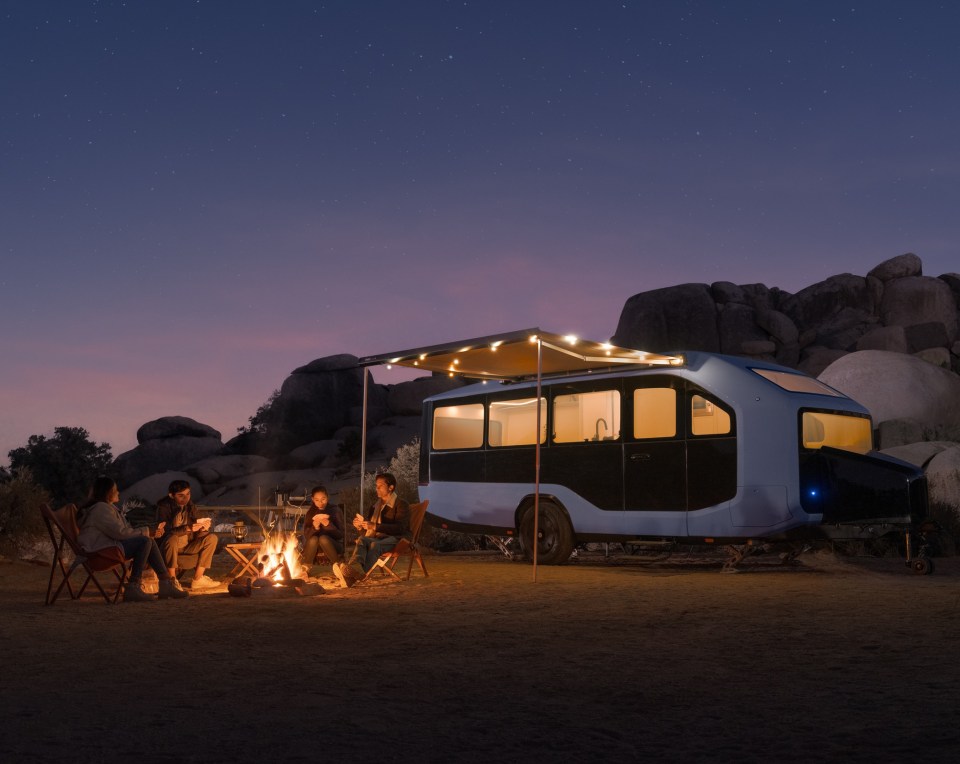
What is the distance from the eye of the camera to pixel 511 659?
6.50 meters

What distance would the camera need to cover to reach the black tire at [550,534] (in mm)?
13672

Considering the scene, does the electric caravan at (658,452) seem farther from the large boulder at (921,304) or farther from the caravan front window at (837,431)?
the large boulder at (921,304)

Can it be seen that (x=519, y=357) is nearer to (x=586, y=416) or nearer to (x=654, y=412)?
(x=586, y=416)

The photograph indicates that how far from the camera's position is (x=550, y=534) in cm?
1396

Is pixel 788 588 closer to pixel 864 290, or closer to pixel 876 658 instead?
pixel 876 658

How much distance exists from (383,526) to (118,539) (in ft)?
9.81

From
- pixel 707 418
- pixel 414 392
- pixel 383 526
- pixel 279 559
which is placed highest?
→ pixel 414 392

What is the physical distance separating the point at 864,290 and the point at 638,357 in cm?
3641

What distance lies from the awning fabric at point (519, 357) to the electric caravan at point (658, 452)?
3cm

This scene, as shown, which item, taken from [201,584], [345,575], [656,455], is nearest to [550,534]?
[656,455]

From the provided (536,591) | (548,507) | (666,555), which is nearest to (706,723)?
(536,591)

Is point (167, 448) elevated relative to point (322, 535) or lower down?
elevated

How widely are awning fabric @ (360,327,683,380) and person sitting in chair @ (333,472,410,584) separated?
171 centimetres

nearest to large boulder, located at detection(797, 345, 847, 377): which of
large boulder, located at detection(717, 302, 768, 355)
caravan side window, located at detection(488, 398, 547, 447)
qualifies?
large boulder, located at detection(717, 302, 768, 355)
